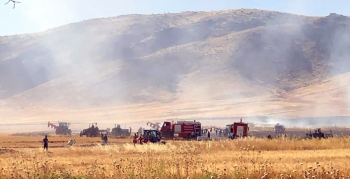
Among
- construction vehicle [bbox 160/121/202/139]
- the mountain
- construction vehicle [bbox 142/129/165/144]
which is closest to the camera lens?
construction vehicle [bbox 142/129/165/144]

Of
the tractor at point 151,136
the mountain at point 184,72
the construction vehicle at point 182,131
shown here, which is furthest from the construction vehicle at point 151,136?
the mountain at point 184,72

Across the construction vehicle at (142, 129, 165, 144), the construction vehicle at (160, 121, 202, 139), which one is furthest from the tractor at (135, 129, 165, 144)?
the construction vehicle at (160, 121, 202, 139)

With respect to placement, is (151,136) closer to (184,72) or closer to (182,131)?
(182,131)

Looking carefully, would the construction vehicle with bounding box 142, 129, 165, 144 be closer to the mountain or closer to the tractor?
the tractor

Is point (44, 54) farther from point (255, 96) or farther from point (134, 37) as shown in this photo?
point (255, 96)

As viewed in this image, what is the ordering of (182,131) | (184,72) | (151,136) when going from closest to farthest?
(151,136) < (182,131) < (184,72)

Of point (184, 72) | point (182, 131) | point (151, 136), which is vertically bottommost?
point (151, 136)

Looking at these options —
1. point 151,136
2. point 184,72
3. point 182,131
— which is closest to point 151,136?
point 151,136

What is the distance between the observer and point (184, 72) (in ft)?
492

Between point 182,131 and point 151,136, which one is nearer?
point 151,136

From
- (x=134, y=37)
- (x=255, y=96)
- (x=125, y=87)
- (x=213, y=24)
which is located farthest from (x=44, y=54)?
(x=255, y=96)

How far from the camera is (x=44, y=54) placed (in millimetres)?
176250

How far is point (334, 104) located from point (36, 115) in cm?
7090

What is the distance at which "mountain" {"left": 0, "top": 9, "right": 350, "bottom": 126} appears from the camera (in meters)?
120
